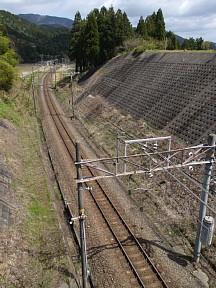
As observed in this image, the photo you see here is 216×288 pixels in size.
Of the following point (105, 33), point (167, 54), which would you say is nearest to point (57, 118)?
point (167, 54)

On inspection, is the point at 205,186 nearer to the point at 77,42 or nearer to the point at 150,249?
the point at 150,249

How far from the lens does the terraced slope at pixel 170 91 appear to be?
23125 mm

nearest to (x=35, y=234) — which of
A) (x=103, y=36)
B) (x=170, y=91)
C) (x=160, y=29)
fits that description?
(x=170, y=91)

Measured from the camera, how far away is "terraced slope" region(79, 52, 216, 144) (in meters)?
23.1

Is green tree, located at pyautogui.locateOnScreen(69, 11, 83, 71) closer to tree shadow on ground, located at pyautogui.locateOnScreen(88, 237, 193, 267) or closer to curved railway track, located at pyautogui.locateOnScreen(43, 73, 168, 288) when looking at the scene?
curved railway track, located at pyautogui.locateOnScreen(43, 73, 168, 288)

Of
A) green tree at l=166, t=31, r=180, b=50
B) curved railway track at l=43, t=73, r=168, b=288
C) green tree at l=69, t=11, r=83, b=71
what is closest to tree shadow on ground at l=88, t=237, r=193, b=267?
curved railway track at l=43, t=73, r=168, b=288

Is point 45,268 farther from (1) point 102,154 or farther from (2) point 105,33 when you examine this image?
(2) point 105,33

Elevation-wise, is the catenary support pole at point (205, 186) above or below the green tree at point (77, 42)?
below

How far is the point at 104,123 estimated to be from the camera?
31.3 m

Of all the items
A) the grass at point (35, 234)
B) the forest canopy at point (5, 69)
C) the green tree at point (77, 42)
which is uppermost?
the green tree at point (77, 42)

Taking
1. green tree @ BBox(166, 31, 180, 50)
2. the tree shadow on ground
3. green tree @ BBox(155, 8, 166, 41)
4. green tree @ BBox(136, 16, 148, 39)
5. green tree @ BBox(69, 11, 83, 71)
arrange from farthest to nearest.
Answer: green tree @ BBox(155, 8, 166, 41), green tree @ BBox(166, 31, 180, 50), green tree @ BBox(69, 11, 83, 71), green tree @ BBox(136, 16, 148, 39), the tree shadow on ground

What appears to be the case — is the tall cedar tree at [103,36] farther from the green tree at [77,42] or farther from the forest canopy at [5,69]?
the forest canopy at [5,69]

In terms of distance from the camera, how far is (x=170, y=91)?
2992 cm

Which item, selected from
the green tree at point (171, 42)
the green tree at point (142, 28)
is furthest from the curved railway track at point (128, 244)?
the green tree at point (171, 42)
